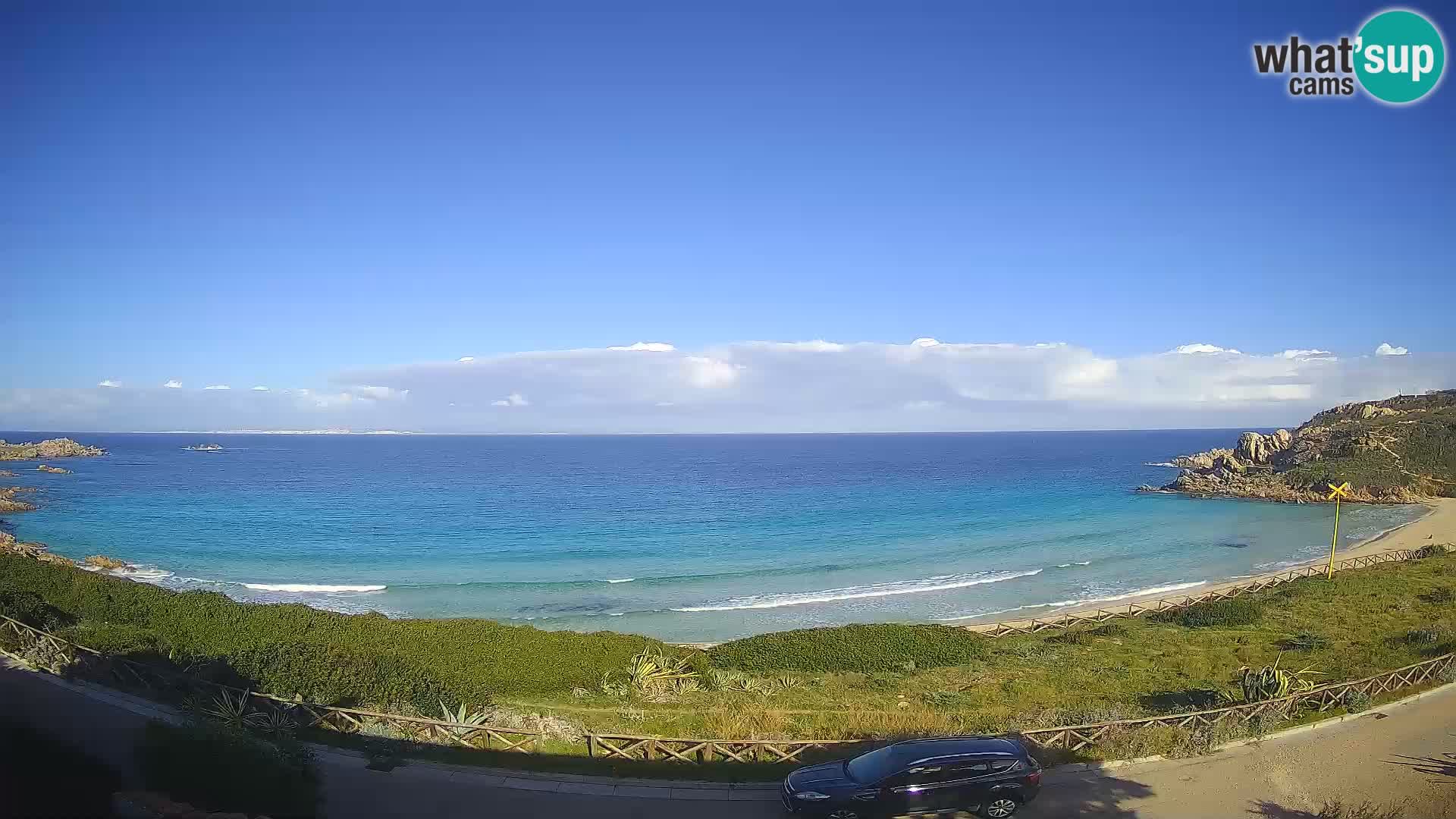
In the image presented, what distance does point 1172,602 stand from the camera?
3762 cm

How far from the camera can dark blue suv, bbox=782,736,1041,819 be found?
12.4 metres

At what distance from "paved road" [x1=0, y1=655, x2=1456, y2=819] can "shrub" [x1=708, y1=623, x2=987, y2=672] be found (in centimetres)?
1190

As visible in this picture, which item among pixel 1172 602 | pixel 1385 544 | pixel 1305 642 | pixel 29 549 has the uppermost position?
pixel 29 549

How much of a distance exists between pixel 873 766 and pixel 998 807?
6.96 feet

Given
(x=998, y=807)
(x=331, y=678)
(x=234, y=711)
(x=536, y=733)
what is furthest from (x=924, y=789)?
(x=234, y=711)

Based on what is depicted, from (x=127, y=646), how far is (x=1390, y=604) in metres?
44.6


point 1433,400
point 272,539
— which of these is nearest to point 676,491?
point 272,539

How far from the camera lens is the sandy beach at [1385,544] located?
127ft

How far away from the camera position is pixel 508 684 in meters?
22.2

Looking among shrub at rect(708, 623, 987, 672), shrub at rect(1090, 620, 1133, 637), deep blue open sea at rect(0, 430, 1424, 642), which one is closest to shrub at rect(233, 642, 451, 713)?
shrub at rect(708, 623, 987, 672)

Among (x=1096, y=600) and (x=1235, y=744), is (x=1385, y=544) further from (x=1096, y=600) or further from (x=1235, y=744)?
(x=1235, y=744)

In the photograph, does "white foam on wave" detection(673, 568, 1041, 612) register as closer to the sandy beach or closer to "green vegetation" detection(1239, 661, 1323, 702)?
the sandy beach

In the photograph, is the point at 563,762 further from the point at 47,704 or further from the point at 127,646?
the point at 127,646

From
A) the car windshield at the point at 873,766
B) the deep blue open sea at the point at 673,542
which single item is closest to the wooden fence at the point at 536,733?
the car windshield at the point at 873,766
